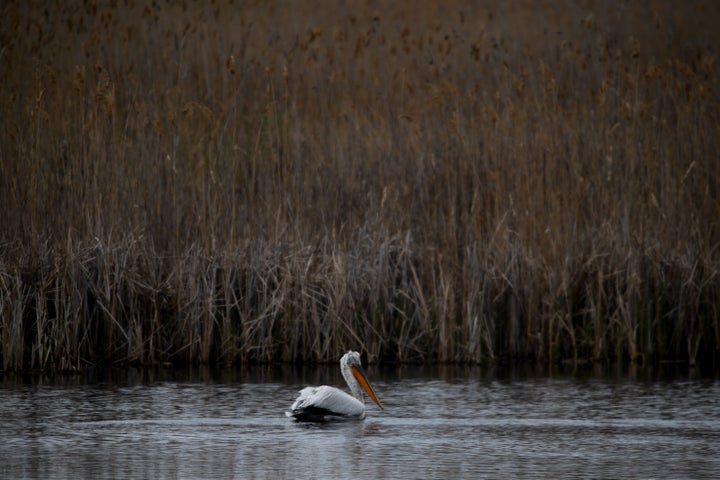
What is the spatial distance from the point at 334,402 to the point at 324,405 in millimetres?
95

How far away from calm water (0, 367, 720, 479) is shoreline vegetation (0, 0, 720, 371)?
1.52ft

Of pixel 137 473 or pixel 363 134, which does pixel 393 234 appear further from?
pixel 137 473

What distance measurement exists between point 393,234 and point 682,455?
4.31 meters

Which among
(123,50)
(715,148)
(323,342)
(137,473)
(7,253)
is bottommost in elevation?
(137,473)

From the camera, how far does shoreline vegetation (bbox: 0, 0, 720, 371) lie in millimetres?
10242

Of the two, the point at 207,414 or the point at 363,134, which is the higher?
the point at 363,134

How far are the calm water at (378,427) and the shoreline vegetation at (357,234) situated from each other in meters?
0.46

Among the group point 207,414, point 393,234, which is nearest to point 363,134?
point 393,234

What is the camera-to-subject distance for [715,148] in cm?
1107

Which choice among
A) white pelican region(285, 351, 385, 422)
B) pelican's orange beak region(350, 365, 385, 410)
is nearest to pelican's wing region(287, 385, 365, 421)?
white pelican region(285, 351, 385, 422)

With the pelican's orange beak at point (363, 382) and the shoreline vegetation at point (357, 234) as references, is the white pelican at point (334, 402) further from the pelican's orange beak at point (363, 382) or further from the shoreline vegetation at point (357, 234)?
the shoreline vegetation at point (357, 234)

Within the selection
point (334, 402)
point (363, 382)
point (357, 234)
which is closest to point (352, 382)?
point (363, 382)

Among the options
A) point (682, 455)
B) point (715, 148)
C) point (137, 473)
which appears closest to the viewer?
point (137, 473)

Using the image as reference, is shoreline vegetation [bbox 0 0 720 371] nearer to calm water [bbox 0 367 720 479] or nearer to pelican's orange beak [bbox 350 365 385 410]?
calm water [bbox 0 367 720 479]
